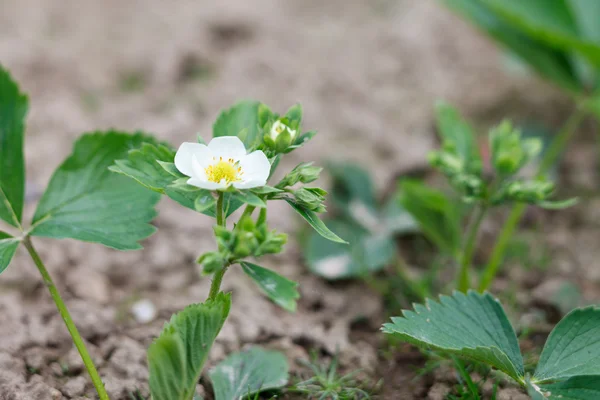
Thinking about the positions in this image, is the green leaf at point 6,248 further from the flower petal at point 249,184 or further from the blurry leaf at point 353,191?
the blurry leaf at point 353,191

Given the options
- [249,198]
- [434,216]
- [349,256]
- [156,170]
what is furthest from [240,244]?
[349,256]

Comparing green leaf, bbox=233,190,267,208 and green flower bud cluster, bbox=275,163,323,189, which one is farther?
green flower bud cluster, bbox=275,163,323,189

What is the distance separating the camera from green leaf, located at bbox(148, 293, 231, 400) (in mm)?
Result: 1430

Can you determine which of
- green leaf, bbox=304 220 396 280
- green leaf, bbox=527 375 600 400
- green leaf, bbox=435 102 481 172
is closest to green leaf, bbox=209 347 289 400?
green leaf, bbox=304 220 396 280

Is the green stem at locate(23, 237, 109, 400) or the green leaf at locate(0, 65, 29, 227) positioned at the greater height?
the green leaf at locate(0, 65, 29, 227)

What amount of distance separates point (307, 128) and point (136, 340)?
1458 millimetres

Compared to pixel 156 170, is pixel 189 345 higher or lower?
lower

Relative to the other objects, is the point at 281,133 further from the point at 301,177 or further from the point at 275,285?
the point at 275,285

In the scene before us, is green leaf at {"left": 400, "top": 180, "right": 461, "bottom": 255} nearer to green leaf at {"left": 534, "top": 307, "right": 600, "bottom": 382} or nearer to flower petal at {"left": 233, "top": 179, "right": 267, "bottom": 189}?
green leaf at {"left": 534, "top": 307, "right": 600, "bottom": 382}

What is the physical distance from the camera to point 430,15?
368 cm

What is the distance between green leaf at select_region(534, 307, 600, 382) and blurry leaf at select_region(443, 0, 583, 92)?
152 centimetres

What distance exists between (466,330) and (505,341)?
11 cm

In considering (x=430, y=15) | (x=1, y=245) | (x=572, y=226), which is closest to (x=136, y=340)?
(x=1, y=245)

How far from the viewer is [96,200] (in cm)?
187
